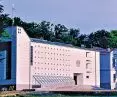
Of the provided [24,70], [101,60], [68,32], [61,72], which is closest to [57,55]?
[61,72]

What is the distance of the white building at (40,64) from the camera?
6241cm

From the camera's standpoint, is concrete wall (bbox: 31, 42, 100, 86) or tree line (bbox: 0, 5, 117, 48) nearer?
concrete wall (bbox: 31, 42, 100, 86)

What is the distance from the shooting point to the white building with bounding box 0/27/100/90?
6241cm

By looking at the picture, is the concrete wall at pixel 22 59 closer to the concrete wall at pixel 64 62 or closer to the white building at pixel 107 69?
the concrete wall at pixel 64 62

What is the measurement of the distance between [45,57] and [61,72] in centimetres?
555

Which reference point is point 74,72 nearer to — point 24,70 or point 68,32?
point 24,70

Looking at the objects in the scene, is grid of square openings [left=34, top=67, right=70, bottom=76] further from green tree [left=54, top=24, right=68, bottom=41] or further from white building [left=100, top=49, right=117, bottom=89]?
green tree [left=54, top=24, right=68, bottom=41]

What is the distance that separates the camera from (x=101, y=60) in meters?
84.4

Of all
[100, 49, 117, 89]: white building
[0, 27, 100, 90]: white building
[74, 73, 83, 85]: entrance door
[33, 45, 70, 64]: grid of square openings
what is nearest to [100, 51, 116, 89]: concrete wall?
[100, 49, 117, 89]: white building

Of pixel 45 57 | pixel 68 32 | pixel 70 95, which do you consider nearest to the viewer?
pixel 70 95

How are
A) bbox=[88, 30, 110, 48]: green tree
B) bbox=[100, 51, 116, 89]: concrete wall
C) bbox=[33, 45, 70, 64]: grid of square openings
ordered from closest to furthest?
bbox=[33, 45, 70, 64]: grid of square openings, bbox=[100, 51, 116, 89]: concrete wall, bbox=[88, 30, 110, 48]: green tree

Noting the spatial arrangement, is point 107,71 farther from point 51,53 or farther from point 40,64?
point 40,64

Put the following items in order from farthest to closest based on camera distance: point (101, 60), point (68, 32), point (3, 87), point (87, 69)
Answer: point (68, 32)
point (101, 60)
point (87, 69)
point (3, 87)

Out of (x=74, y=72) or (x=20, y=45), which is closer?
(x=20, y=45)
